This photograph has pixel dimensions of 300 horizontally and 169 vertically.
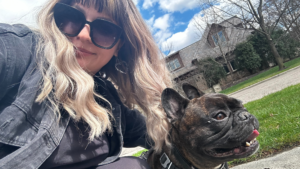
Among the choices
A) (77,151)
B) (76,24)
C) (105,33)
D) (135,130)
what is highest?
(76,24)

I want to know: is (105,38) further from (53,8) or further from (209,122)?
(209,122)

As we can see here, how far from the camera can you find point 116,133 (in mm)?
2020

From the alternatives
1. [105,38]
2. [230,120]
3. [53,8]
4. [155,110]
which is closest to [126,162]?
[155,110]

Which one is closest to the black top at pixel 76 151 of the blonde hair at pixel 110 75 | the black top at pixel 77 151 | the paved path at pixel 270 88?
the black top at pixel 77 151

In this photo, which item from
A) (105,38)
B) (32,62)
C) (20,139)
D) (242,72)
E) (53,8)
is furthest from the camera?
(242,72)

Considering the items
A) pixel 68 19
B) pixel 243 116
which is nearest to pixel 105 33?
pixel 68 19

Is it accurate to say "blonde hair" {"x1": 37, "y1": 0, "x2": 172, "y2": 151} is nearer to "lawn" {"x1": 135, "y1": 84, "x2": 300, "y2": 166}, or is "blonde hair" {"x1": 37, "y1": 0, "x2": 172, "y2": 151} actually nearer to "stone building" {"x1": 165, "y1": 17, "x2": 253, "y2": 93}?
"lawn" {"x1": 135, "y1": 84, "x2": 300, "y2": 166}

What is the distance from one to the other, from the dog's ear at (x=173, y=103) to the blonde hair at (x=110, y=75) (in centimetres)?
13

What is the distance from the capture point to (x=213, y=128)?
183cm

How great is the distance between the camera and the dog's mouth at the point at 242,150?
1.77 metres

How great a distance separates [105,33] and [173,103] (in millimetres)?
957

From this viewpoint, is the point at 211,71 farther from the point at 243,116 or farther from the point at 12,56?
the point at 12,56

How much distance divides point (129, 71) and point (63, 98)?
93cm

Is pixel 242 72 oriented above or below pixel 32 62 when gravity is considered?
below
